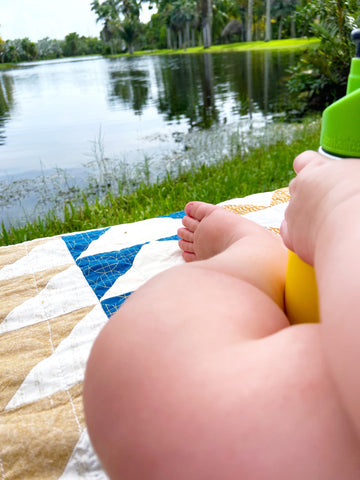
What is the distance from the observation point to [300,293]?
2.30 feet

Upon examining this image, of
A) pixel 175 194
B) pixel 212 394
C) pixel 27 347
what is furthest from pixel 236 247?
pixel 175 194

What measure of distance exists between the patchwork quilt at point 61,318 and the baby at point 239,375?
0.33 metres

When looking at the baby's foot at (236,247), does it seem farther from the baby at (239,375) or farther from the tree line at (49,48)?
the tree line at (49,48)

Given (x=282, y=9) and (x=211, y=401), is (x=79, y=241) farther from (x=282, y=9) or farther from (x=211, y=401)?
(x=282, y=9)

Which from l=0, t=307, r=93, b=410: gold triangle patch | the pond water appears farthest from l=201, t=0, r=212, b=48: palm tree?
l=0, t=307, r=93, b=410: gold triangle patch

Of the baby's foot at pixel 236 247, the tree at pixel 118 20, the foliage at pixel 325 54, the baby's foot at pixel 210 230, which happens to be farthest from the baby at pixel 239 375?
the tree at pixel 118 20

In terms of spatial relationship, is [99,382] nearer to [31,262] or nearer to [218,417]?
[218,417]

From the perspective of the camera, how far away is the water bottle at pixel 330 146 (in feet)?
1.98

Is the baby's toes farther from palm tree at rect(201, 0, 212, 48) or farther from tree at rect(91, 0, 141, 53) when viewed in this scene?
tree at rect(91, 0, 141, 53)

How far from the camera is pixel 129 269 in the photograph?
1.38 metres

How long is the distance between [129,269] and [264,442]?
0.99 metres

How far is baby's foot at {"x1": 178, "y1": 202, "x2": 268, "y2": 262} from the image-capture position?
3.54ft

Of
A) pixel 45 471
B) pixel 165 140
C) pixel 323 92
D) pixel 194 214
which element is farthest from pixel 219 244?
pixel 323 92

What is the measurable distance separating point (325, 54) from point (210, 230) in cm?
633
